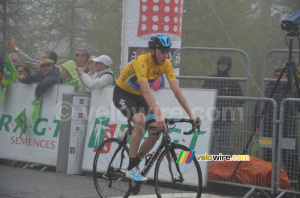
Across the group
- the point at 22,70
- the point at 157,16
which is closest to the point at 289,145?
the point at 157,16

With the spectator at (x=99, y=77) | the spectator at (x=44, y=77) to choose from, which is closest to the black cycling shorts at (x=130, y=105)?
the spectator at (x=99, y=77)

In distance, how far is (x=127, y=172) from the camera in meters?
6.98

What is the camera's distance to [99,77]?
970cm

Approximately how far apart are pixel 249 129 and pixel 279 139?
0.50 meters

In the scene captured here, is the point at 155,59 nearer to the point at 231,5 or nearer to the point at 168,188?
the point at 168,188

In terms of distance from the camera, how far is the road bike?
6.60 meters

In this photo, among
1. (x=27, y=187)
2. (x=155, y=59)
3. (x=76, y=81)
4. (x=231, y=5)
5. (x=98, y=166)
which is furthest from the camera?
(x=231, y=5)

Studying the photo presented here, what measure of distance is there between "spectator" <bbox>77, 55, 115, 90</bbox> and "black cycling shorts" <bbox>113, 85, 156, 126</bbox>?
221cm

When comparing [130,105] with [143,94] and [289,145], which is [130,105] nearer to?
[143,94]

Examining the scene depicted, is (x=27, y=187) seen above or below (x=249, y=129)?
below

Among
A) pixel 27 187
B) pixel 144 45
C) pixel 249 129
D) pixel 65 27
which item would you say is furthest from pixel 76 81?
pixel 65 27

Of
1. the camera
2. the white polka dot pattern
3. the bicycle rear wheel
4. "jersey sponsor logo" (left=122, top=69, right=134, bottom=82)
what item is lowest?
the bicycle rear wheel

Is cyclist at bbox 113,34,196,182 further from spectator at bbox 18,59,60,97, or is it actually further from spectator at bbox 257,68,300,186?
spectator at bbox 18,59,60,97

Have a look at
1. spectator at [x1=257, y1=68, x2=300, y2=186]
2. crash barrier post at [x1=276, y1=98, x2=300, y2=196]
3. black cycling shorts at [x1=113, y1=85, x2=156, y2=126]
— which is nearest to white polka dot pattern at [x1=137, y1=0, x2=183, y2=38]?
spectator at [x1=257, y1=68, x2=300, y2=186]
